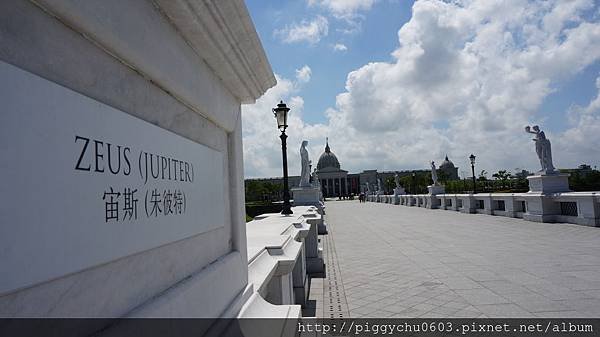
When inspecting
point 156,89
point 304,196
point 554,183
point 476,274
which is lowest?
point 476,274

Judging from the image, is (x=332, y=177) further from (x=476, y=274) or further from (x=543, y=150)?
(x=476, y=274)

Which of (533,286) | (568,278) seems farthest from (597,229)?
(533,286)

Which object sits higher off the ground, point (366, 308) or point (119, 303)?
point (119, 303)

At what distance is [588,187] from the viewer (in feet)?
116

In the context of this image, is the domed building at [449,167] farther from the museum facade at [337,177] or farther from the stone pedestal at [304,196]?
the stone pedestal at [304,196]

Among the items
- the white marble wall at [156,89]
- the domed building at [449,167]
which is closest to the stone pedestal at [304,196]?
the white marble wall at [156,89]

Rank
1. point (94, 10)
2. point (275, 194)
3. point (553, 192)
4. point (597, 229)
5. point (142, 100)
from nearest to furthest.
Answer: point (94, 10)
point (142, 100)
point (597, 229)
point (553, 192)
point (275, 194)

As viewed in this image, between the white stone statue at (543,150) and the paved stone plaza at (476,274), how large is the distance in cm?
346

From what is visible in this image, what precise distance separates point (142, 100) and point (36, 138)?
62cm

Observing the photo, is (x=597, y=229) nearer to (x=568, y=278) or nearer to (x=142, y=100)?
(x=568, y=278)

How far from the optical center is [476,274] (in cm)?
755

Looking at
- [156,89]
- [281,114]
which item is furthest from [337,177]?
[156,89]

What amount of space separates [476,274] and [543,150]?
11.5 m

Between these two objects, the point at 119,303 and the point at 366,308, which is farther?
the point at 366,308
